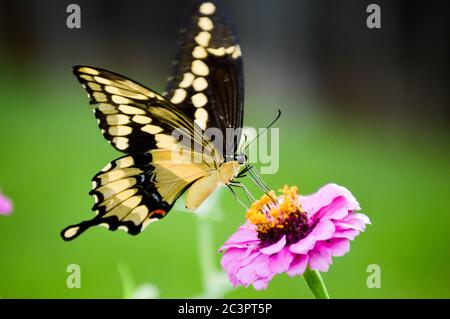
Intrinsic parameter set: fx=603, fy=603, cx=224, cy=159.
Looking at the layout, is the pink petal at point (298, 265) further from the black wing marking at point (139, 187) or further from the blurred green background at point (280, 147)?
the blurred green background at point (280, 147)

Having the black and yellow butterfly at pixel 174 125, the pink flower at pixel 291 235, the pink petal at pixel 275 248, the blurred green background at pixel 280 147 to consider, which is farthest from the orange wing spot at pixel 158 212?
the blurred green background at pixel 280 147

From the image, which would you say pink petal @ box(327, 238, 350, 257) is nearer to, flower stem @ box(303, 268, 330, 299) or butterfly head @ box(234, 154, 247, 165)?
flower stem @ box(303, 268, 330, 299)

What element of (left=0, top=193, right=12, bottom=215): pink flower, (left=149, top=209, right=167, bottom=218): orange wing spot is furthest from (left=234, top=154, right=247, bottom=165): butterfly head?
(left=0, top=193, right=12, bottom=215): pink flower

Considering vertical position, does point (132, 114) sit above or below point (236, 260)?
above

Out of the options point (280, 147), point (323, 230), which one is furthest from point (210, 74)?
point (280, 147)

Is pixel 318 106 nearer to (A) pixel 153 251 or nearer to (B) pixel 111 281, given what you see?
(A) pixel 153 251

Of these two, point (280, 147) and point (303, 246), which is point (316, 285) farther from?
point (280, 147)
